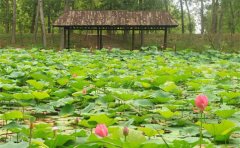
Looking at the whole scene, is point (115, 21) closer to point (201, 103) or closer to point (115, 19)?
point (115, 19)

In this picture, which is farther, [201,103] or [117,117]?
[117,117]

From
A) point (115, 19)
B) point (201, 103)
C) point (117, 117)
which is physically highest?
point (115, 19)

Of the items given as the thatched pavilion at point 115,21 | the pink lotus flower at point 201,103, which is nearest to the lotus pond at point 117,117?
the pink lotus flower at point 201,103

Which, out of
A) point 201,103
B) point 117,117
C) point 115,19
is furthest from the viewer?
point 115,19

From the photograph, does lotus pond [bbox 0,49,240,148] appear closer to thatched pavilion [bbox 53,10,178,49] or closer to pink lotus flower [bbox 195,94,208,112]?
pink lotus flower [bbox 195,94,208,112]

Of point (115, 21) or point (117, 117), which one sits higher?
point (115, 21)

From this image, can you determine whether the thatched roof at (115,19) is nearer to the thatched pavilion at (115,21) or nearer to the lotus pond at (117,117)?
the thatched pavilion at (115,21)

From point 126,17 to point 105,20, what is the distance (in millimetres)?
1221

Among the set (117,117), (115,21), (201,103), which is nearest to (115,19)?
(115,21)

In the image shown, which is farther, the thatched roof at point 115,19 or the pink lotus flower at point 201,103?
the thatched roof at point 115,19

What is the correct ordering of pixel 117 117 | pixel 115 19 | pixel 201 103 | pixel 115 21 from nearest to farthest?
1. pixel 201 103
2. pixel 117 117
3. pixel 115 21
4. pixel 115 19

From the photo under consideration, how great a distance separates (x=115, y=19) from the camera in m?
21.0

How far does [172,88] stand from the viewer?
3668 millimetres

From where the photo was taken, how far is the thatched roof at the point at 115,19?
66.2 feet
